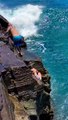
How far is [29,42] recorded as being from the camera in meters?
41.9

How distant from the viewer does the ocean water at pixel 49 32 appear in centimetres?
3226

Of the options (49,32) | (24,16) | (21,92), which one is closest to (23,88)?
(21,92)

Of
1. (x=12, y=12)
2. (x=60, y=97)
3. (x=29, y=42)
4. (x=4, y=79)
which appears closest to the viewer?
(x=4, y=79)

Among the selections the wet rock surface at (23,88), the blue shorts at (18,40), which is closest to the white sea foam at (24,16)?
the blue shorts at (18,40)

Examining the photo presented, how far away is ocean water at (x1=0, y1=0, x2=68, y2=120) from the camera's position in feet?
106

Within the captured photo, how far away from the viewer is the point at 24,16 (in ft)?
163

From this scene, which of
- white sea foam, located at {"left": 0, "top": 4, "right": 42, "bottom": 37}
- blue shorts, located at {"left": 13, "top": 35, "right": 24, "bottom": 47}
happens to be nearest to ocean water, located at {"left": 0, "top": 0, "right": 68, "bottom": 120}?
white sea foam, located at {"left": 0, "top": 4, "right": 42, "bottom": 37}

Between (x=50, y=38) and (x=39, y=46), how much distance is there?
254 cm

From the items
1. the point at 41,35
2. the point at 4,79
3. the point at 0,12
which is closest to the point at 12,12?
the point at 0,12

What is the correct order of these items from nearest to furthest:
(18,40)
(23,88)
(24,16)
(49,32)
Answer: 1. (23,88)
2. (18,40)
3. (49,32)
4. (24,16)

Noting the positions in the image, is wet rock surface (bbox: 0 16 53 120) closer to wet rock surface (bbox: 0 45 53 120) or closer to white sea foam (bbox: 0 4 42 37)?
wet rock surface (bbox: 0 45 53 120)

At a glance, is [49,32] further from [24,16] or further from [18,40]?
[18,40]

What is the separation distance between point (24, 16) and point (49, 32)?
647 centimetres

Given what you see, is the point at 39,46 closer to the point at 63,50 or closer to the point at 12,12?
→ the point at 63,50
